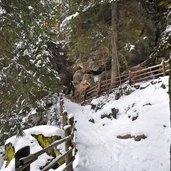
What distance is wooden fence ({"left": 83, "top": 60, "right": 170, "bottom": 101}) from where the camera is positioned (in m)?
18.4

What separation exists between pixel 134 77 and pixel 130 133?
23.7ft

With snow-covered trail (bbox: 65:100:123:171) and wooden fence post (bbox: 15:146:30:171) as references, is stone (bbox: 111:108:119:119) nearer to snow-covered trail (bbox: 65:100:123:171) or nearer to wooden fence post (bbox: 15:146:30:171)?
snow-covered trail (bbox: 65:100:123:171)

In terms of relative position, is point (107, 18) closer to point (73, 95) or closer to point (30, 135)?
point (73, 95)

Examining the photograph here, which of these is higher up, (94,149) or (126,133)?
(126,133)

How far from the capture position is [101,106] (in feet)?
60.1

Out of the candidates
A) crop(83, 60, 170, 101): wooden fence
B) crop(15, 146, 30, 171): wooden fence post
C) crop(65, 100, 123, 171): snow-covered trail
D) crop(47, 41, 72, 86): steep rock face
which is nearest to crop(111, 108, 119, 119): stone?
crop(65, 100, 123, 171): snow-covered trail

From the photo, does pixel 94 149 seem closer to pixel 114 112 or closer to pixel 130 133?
pixel 130 133

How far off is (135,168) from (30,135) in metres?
3.63

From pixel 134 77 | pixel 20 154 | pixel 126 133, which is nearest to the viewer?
pixel 20 154

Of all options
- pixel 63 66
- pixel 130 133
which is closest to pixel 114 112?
pixel 130 133

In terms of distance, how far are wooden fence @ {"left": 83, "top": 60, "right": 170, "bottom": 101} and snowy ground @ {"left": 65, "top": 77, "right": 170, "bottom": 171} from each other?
1.27 m

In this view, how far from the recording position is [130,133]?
519 inches

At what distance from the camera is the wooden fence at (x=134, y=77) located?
18.4 meters

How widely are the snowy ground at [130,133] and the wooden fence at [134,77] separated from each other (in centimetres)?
127
